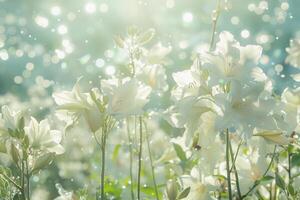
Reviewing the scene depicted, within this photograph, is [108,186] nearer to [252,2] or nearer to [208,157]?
[208,157]

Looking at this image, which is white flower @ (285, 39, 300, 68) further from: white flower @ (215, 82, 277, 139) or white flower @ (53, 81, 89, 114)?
white flower @ (53, 81, 89, 114)

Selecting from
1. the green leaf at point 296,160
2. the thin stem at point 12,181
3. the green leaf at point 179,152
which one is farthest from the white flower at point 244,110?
the thin stem at point 12,181

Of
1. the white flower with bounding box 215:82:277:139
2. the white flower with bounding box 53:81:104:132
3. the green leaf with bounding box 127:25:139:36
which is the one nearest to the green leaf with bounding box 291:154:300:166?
the white flower with bounding box 215:82:277:139

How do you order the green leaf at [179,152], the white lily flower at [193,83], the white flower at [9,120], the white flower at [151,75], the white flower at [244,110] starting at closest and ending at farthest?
the white flower at [244,110], the white lily flower at [193,83], the white flower at [9,120], the green leaf at [179,152], the white flower at [151,75]

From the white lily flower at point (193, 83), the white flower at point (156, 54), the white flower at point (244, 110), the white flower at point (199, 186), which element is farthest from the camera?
the white flower at point (156, 54)

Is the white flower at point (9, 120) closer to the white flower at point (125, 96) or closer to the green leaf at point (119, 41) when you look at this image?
the white flower at point (125, 96)

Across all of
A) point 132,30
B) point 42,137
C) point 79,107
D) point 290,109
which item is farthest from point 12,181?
point 290,109

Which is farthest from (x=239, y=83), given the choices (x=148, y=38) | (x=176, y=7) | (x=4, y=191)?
(x=176, y=7)
